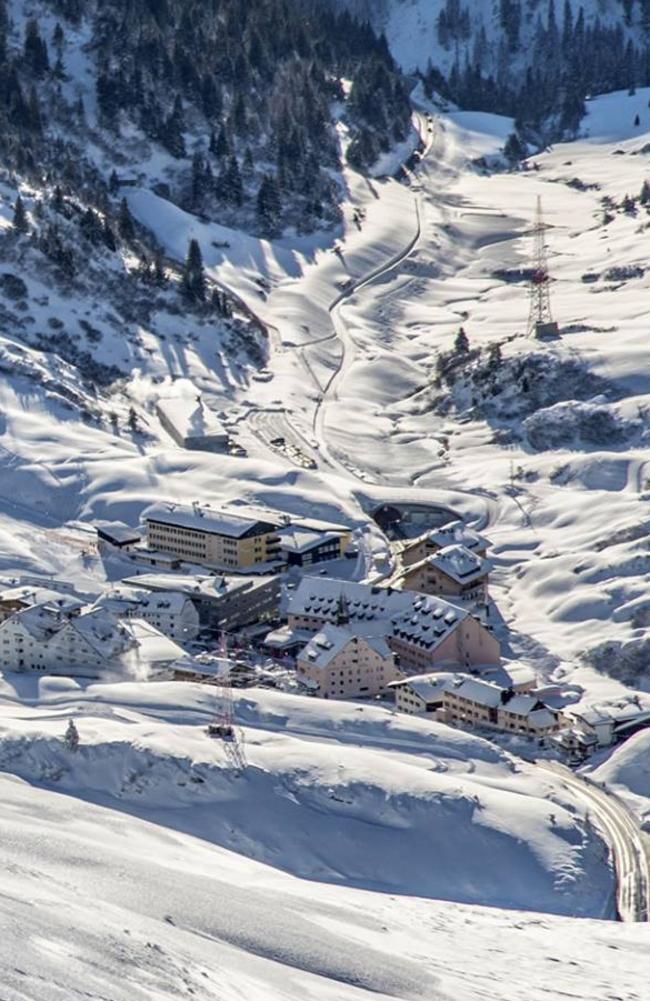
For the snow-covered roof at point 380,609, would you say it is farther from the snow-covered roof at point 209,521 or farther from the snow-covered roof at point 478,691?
the snow-covered roof at point 209,521

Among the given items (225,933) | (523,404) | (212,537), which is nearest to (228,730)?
(225,933)

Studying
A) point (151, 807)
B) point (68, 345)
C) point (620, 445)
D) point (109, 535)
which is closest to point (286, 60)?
point (68, 345)

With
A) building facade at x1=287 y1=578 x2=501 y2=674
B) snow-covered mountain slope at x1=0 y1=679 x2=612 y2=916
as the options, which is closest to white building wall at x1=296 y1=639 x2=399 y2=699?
building facade at x1=287 y1=578 x2=501 y2=674

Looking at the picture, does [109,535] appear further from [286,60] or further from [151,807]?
[286,60]

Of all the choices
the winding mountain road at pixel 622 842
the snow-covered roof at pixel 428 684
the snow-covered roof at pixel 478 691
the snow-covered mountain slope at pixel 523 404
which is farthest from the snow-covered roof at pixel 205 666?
the snow-covered mountain slope at pixel 523 404

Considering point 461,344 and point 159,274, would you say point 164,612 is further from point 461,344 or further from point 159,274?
point 159,274

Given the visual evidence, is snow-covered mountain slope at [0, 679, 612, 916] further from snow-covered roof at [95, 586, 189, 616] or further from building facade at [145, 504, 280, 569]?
building facade at [145, 504, 280, 569]
